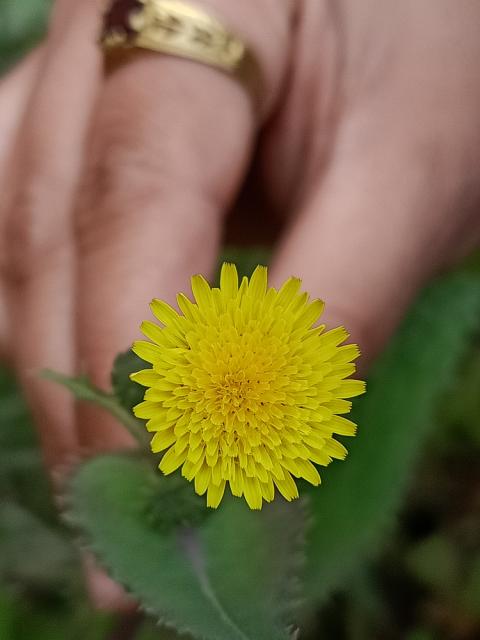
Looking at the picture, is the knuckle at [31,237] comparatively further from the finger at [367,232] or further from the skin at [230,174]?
the finger at [367,232]

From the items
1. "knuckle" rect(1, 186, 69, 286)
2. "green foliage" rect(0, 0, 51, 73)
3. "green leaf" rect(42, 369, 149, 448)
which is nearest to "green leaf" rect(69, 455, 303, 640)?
"green leaf" rect(42, 369, 149, 448)

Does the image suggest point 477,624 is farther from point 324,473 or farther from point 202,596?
point 202,596

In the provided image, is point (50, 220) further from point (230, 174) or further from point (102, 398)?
point (102, 398)

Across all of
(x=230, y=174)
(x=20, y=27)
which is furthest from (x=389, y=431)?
(x=20, y=27)

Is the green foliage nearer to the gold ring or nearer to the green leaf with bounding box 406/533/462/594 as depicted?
the gold ring

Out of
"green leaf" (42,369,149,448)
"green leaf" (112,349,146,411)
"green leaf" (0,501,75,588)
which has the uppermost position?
"green leaf" (112,349,146,411)

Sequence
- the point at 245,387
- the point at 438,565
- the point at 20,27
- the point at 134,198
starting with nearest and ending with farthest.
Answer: the point at 245,387
the point at 134,198
the point at 438,565
the point at 20,27

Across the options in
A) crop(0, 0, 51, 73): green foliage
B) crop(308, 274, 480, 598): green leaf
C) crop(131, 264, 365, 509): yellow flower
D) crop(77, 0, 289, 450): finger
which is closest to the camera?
crop(131, 264, 365, 509): yellow flower
